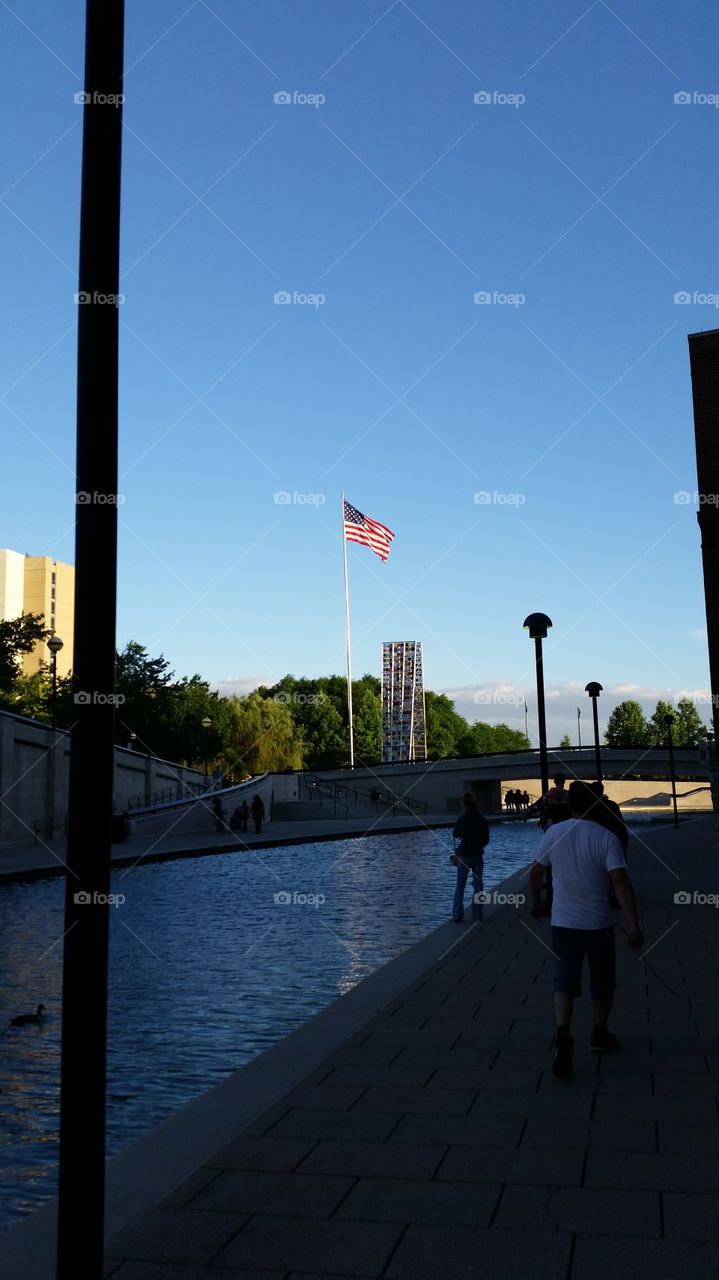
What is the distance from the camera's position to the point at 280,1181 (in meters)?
5.18

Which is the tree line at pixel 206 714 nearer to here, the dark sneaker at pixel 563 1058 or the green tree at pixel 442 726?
the green tree at pixel 442 726

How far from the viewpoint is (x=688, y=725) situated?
612 feet

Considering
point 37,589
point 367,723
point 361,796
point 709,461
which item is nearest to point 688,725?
point 367,723

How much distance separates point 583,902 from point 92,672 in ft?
15.5

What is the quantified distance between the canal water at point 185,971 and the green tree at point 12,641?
33.9 metres

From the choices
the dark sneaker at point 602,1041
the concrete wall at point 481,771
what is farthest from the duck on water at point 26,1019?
the concrete wall at point 481,771

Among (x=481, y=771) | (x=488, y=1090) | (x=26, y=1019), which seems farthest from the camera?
(x=481, y=771)

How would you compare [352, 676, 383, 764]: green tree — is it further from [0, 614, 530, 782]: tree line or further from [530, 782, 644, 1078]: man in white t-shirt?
[530, 782, 644, 1078]: man in white t-shirt

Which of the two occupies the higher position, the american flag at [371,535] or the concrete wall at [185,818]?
the american flag at [371,535]

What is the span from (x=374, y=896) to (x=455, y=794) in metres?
62.5

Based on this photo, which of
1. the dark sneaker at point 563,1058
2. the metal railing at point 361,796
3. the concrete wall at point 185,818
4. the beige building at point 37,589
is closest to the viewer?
the dark sneaker at point 563,1058

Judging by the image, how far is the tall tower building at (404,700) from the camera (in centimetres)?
12950

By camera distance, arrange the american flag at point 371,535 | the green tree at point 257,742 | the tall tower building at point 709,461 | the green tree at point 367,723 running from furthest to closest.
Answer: the green tree at point 367,723 < the green tree at point 257,742 < the american flag at point 371,535 < the tall tower building at point 709,461

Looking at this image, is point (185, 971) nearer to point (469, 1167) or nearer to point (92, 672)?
point (469, 1167)
